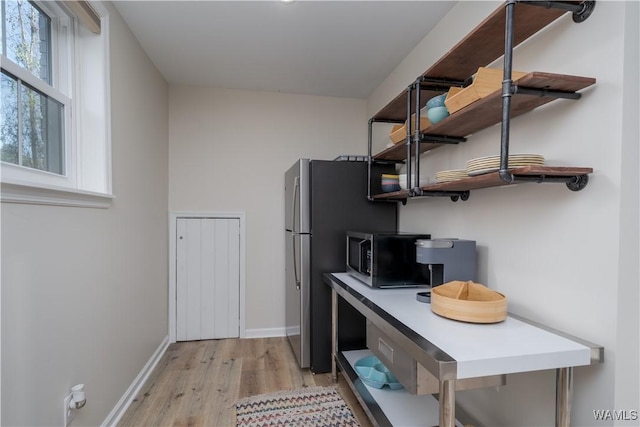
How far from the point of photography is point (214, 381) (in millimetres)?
2320

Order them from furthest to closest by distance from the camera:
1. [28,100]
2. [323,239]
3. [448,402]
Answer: [323,239]
[28,100]
[448,402]

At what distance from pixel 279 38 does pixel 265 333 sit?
2698 millimetres

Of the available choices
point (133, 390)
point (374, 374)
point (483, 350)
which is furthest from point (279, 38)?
point (133, 390)

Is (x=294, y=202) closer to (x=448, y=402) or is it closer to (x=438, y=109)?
(x=438, y=109)

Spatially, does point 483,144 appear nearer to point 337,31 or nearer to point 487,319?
point 487,319

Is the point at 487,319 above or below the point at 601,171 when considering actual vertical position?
below

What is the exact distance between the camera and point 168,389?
2209mm

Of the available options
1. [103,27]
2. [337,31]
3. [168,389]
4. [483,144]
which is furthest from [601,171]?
[168,389]

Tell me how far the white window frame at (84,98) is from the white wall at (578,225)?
2056mm

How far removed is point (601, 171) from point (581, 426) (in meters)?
0.92

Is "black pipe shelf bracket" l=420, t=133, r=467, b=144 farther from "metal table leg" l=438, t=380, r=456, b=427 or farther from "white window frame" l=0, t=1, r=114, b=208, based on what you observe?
"white window frame" l=0, t=1, r=114, b=208

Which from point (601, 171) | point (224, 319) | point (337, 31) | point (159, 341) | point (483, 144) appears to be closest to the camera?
point (601, 171)

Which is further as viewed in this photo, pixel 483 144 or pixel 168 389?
pixel 168 389

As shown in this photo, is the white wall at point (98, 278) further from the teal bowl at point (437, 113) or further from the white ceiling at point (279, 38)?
the teal bowl at point (437, 113)
